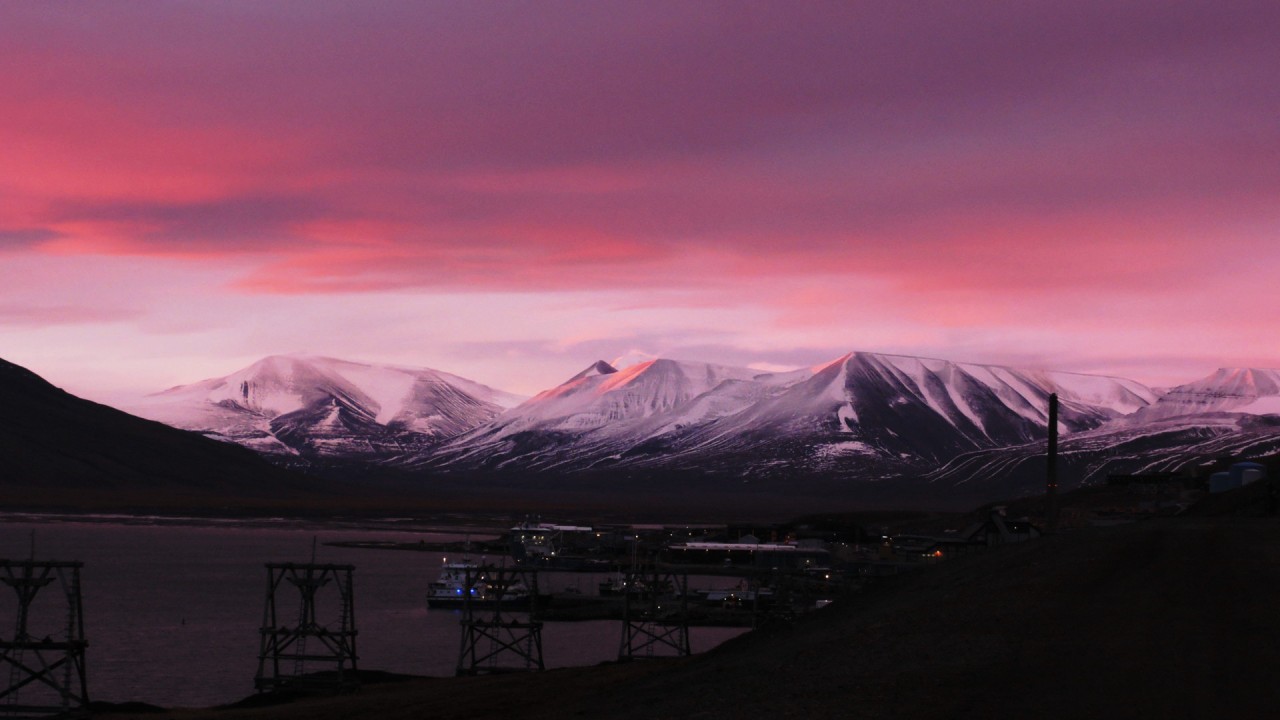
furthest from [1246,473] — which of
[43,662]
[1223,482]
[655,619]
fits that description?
[43,662]

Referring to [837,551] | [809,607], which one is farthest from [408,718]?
[837,551]

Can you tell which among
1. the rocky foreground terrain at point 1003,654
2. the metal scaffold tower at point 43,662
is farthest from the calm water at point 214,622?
the rocky foreground terrain at point 1003,654

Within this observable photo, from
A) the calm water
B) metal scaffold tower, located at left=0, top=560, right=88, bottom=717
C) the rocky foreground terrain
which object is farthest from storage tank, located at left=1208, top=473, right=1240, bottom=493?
metal scaffold tower, located at left=0, top=560, right=88, bottom=717

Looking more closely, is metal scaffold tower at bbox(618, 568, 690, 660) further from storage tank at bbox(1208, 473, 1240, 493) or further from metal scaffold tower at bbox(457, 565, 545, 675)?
storage tank at bbox(1208, 473, 1240, 493)

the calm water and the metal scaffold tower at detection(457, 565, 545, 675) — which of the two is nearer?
the metal scaffold tower at detection(457, 565, 545, 675)

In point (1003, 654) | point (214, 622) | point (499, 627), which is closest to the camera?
point (1003, 654)

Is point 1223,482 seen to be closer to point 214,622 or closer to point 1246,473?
point 1246,473
